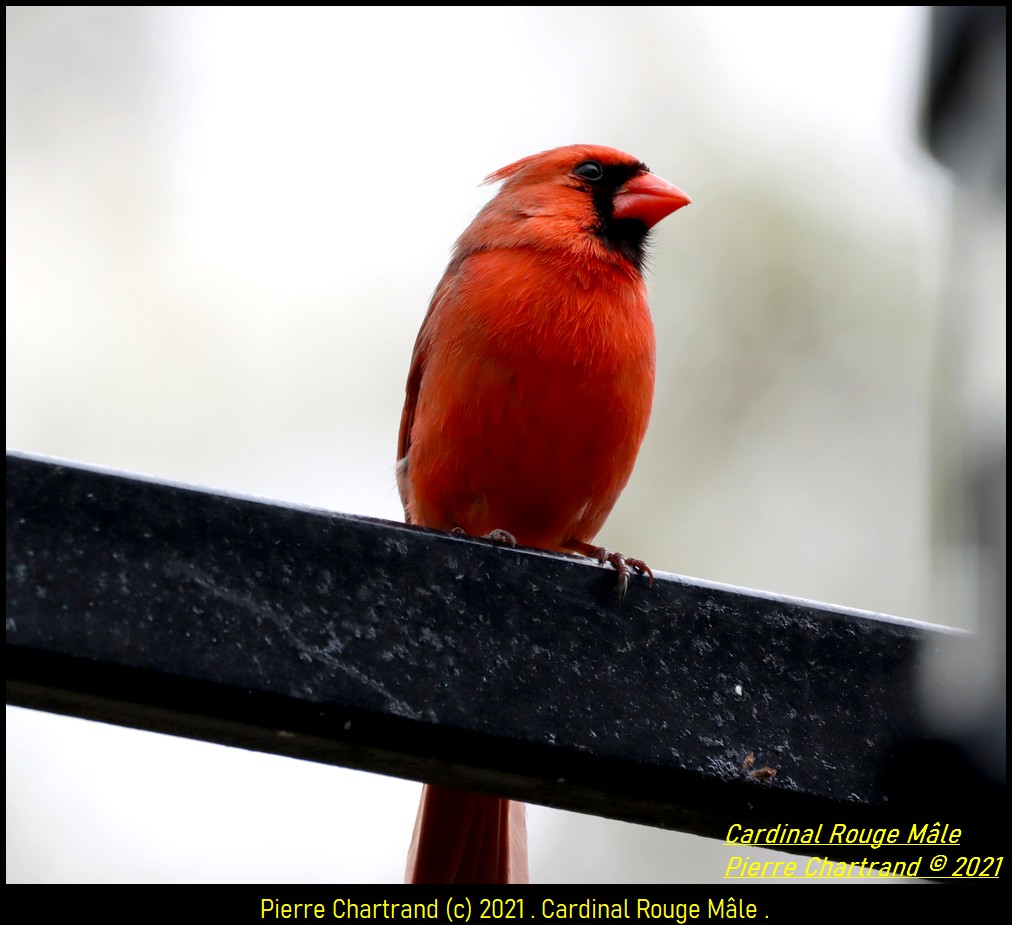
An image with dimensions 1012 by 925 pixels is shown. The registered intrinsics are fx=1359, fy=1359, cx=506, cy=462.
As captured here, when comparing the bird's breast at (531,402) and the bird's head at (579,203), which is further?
the bird's head at (579,203)

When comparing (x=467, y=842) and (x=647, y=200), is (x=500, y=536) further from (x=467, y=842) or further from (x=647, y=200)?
(x=647, y=200)

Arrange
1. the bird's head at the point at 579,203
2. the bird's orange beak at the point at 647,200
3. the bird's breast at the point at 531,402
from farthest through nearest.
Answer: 1. the bird's orange beak at the point at 647,200
2. the bird's head at the point at 579,203
3. the bird's breast at the point at 531,402

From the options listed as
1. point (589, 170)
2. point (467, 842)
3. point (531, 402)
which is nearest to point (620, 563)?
point (467, 842)

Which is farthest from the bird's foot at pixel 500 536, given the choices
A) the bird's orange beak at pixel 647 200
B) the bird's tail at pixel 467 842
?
the bird's orange beak at pixel 647 200

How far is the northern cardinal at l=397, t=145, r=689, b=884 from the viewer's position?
272 cm

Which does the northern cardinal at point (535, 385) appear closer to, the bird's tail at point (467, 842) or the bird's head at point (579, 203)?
the bird's head at point (579, 203)

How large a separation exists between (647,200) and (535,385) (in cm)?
82

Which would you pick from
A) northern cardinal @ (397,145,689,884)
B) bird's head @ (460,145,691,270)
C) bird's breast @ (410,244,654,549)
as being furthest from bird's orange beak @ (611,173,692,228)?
bird's breast @ (410,244,654,549)

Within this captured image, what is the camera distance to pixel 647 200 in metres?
3.30

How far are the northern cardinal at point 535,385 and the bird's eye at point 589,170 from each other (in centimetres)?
21

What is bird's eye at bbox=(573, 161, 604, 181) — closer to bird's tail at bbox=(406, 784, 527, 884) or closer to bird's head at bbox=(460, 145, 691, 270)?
bird's head at bbox=(460, 145, 691, 270)

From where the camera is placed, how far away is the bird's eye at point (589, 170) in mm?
3365

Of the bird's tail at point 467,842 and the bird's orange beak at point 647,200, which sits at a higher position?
the bird's orange beak at point 647,200
